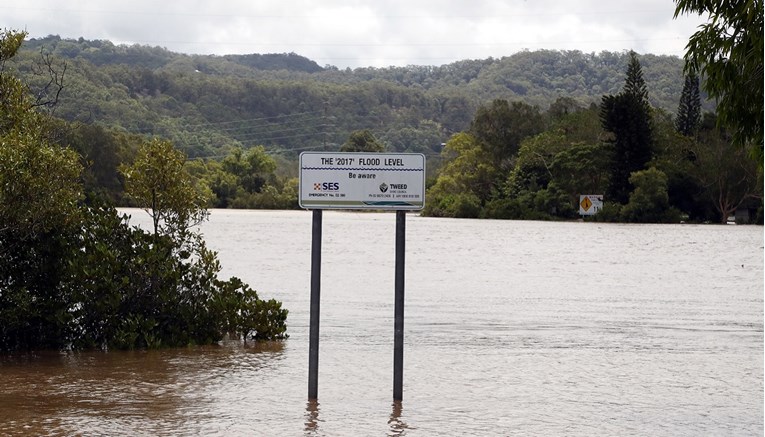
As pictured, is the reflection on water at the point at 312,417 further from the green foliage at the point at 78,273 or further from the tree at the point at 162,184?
the tree at the point at 162,184

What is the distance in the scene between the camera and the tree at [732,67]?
9805mm

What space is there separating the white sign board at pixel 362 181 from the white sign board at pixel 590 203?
95408 millimetres

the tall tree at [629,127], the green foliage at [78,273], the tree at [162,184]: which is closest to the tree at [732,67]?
the green foliage at [78,273]

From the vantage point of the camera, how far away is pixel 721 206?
101 m

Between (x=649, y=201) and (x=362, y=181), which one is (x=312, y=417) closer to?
(x=362, y=181)

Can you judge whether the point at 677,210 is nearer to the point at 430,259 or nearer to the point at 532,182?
the point at 532,182

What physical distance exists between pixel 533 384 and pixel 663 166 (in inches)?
3552

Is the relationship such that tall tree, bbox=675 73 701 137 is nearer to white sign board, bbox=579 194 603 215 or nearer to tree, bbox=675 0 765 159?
white sign board, bbox=579 194 603 215

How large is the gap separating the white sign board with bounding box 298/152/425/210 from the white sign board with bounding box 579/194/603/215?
3756 inches

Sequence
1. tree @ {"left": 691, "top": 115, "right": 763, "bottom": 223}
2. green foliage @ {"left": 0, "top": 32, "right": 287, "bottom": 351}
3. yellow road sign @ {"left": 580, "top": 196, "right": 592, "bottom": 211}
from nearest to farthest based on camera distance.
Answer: green foliage @ {"left": 0, "top": 32, "right": 287, "bottom": 351} → tree @ {"left": 691, "top": 115, "right": 763, "bottom": 223} → yellow road sign @ {"left": 580, "top": 196, "right": 592, "bottom": 211}

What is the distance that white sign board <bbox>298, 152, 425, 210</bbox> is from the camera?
1008 centimetres

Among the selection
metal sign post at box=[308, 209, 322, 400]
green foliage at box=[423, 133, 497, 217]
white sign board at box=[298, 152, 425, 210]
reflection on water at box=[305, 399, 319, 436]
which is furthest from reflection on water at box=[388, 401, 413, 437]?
green foliage at box=[423, 133, 497, 217]

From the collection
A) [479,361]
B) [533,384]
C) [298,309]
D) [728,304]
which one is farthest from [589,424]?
[728,304]

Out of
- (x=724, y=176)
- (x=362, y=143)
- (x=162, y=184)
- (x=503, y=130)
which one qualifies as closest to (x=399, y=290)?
(x=162, y=184)
